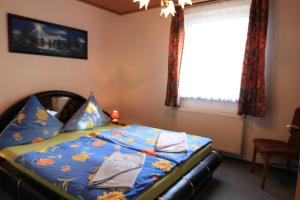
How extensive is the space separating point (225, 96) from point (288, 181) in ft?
4.75

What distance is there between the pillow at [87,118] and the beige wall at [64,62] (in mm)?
511

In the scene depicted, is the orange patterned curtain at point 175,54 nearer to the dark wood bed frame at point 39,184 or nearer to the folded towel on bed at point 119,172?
the dark wood bed frame at point 39,184

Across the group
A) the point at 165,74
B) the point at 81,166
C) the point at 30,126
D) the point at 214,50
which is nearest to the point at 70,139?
the point at 30,126

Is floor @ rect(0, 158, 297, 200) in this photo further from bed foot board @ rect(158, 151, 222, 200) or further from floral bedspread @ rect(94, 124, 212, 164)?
floral bedspread @ rect(94, 124, 212, 164)

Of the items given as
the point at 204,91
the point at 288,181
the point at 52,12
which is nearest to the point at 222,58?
the point at 204,91

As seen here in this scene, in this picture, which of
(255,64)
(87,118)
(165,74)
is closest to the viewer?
(255,64)

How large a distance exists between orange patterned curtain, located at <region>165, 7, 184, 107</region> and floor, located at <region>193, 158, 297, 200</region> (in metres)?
1.45

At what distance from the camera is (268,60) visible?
3066 mm

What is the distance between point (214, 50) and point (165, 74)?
3.42 feet

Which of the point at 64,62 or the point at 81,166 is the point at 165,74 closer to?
the point at 64,62

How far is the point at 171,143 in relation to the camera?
2.56 metres

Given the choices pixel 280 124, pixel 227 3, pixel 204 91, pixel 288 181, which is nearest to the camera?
pixel 288 181

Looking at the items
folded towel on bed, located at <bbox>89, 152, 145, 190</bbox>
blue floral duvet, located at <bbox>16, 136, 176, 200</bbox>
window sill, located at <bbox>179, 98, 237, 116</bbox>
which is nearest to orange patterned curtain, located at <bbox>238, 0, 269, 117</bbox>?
window sill, located at <bbox>179, 98, 237, 116</bbox>

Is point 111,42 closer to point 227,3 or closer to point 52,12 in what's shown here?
point 52,12
